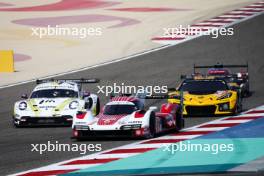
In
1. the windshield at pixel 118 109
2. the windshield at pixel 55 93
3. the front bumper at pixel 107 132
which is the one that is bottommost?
the front bumper at pixel 107 132

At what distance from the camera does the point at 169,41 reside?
4684 cm

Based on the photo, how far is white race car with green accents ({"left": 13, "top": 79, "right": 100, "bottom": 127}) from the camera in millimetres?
26359

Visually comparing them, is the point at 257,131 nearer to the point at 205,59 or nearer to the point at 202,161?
the point at 202,161

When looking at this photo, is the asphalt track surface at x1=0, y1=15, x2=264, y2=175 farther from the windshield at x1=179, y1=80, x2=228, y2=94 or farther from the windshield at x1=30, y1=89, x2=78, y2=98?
the windshield at x1=179, y1=80, x2=228, y2=94

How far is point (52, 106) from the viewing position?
2662 cm

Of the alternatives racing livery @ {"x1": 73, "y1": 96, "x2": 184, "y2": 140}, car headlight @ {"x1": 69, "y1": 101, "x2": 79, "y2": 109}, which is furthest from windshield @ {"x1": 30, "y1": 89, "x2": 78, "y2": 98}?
racing livery @ {"x1": 73, "y1": 96, "x2": 184, "y2": 140}

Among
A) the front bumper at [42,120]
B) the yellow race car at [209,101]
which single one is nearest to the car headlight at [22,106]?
the front bumper at [42,120]

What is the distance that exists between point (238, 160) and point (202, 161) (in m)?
0.71

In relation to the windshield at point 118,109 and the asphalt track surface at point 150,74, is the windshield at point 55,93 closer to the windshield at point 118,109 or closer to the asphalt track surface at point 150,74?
the asphalt track surface at point 150,74

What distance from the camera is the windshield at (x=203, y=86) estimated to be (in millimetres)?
28741

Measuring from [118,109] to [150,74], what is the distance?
15.4m

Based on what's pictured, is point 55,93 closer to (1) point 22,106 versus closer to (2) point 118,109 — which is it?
(1) point 22,106

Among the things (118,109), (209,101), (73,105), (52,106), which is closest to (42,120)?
(52,106)

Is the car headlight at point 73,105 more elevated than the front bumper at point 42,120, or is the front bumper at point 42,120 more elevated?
the car headlight at point 73,105
